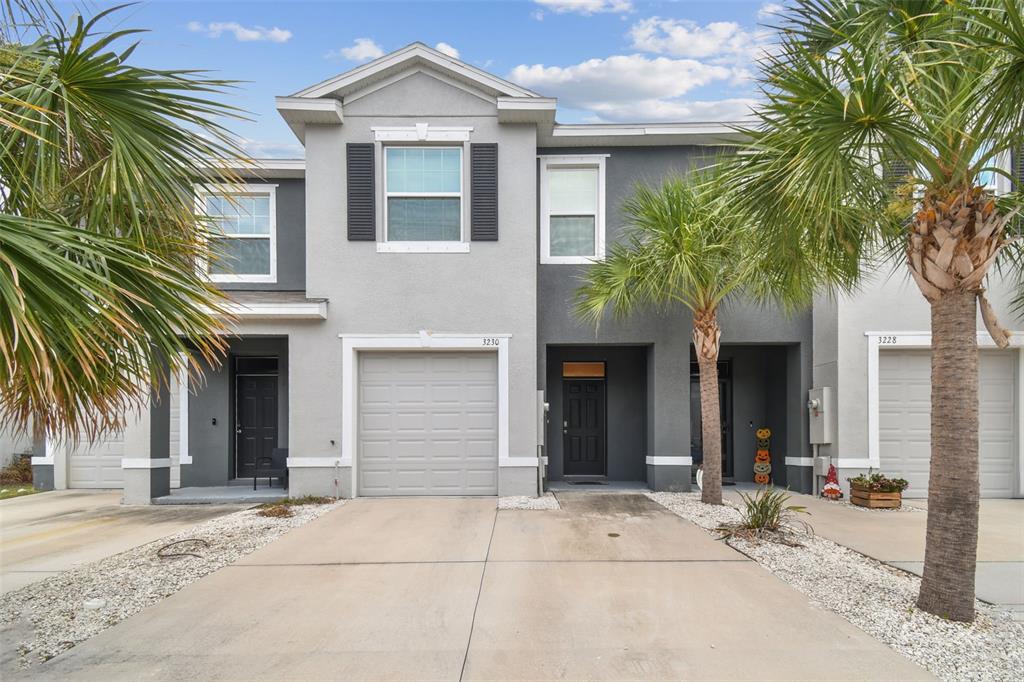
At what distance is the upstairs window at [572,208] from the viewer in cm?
1097

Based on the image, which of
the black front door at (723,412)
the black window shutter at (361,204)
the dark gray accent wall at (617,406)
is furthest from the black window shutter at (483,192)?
the black front door at (723,412)

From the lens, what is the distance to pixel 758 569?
20.3 feet

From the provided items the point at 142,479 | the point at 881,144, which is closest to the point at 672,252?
the point at 881,144

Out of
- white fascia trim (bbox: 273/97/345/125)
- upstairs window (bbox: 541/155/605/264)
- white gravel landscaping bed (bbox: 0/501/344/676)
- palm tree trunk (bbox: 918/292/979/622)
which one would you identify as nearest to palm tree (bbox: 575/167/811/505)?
upstairs window (bbox: 541/155/605/264)

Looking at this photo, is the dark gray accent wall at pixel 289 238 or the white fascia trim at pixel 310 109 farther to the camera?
the dark gray accent wall at pixel 289 238

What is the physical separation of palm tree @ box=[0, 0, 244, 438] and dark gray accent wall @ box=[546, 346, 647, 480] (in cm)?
800

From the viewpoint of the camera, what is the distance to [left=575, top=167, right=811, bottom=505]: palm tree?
8195mm

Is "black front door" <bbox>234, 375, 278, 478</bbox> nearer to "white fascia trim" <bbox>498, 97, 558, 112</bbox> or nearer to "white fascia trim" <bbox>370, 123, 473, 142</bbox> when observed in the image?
"white fascia trim" <bbox>370, 123, 473, 142</bbox>

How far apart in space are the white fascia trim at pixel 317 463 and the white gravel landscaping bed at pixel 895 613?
6.02 meters

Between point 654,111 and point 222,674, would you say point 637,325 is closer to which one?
point 222,674

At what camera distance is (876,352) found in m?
10.4

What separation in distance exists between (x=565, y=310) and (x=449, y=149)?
3379 millimetres

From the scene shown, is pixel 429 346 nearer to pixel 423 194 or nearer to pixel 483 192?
pixel 423 194

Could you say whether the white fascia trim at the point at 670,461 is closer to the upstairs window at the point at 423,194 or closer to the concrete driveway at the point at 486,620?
the concrete driveway at the point at 486,620
